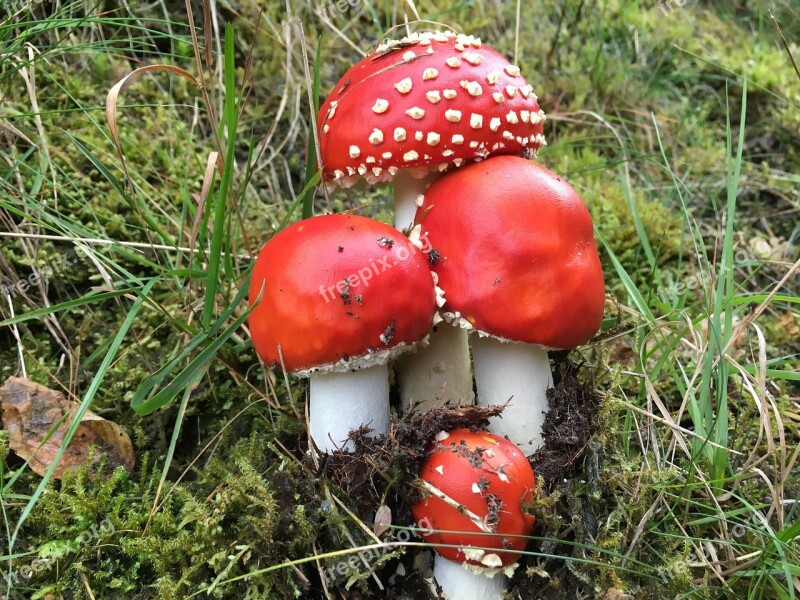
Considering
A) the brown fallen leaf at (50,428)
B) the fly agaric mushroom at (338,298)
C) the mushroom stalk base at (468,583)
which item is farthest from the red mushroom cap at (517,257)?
the brown fallen leaf at (50,428)

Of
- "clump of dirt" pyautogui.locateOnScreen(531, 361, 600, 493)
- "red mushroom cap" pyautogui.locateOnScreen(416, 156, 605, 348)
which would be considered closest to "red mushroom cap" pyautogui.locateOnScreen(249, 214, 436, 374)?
"red mushroom cap" pyautogui.locateOnScreen(416, 156, 605, 348)

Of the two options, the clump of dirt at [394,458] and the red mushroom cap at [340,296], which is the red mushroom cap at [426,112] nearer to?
→ the red mushroom cap at [340,296]

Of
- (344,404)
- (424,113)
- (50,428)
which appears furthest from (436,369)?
(50,428)

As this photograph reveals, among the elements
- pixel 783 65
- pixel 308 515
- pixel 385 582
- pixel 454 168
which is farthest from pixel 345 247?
pixel 783 65

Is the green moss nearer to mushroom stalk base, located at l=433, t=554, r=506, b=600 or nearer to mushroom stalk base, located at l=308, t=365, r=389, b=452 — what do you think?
mushroom stalk base, located at l=308, t=365, r=389, b=452

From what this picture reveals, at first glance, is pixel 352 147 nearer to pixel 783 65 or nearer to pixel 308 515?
pixel 308 515

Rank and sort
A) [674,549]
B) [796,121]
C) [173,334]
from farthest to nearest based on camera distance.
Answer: [796,121] < [173,334] < [674,549]
